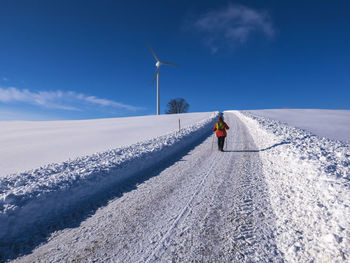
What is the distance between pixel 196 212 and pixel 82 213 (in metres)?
2.59

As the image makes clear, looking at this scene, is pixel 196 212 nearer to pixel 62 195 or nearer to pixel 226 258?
pixel 226 258

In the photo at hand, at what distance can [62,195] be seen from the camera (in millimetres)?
4121

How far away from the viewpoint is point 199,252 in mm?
2537

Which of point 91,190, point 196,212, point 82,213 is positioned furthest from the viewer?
point 91,190

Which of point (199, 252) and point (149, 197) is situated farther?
point (149, 197)

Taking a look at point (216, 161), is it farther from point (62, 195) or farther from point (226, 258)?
point (62, 195)

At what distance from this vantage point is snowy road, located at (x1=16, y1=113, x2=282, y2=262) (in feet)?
8.34

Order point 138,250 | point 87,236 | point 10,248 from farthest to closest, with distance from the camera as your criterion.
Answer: point 87,236 → point 10,248 → point 138,250

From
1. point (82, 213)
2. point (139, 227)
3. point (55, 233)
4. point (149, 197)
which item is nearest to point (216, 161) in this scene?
point (149, 197)

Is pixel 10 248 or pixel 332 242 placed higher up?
pixel 332 242

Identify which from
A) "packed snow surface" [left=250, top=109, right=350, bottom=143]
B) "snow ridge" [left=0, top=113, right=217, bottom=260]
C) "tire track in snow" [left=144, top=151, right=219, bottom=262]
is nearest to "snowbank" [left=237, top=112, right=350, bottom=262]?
"tire track in snow" [left=144, top=151, right=219, bottom=262]

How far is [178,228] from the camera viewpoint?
308cm

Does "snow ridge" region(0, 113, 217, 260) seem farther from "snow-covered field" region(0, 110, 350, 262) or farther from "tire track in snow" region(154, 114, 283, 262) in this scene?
"tire track in snow" region(154, 114, 283, 262)

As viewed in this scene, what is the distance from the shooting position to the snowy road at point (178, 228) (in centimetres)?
254
